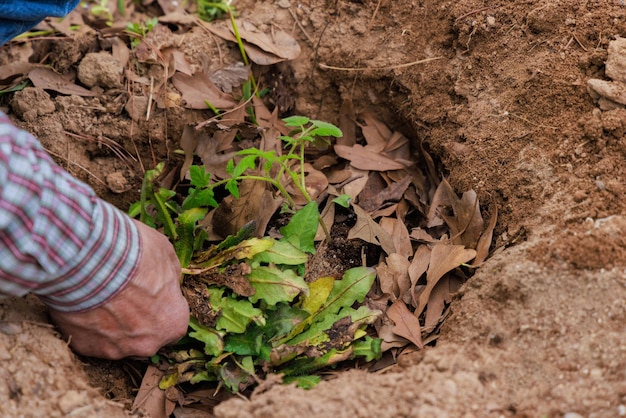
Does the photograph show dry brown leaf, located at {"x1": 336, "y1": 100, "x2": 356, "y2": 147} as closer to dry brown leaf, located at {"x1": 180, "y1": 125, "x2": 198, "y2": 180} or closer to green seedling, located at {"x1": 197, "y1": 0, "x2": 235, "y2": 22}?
dry brown leaf, located at {"x1": 180, "y1": 125, "x2": 198, "y2": 180}

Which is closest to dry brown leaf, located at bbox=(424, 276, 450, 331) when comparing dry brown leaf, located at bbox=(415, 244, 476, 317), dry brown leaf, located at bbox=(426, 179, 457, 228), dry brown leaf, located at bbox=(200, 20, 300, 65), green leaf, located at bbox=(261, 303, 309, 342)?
dry brown leaf, located at bbox=(415, 244, 476, 317)

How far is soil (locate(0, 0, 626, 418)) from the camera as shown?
1.64 m

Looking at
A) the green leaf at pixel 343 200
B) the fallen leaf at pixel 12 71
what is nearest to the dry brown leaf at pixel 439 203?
the green leaf at pixel 343 200

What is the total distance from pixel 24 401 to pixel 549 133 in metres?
1.82

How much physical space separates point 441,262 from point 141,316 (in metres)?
→ 1.00

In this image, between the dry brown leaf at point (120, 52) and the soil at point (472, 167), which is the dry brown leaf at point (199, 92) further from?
the dry brown leaf at point (120, 52)

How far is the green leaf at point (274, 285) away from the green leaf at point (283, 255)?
34 millimetres

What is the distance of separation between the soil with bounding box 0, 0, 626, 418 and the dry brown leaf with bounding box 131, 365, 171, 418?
0.07 metres

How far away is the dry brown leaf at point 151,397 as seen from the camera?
195 cm

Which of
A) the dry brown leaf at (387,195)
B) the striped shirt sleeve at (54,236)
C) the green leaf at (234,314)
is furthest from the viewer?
the dry brown leaf at (387,195)

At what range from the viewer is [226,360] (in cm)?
198

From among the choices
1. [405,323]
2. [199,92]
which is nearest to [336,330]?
[405,323]

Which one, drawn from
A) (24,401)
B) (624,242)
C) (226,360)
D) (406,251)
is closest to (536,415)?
(624,242)

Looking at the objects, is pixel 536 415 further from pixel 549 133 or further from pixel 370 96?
pixel 370 96
